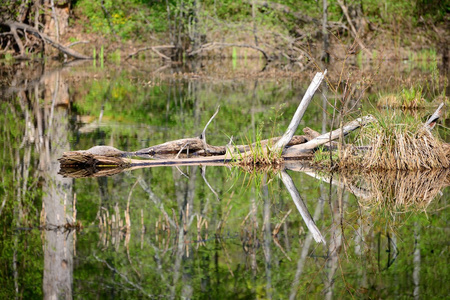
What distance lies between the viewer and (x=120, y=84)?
21.8 metres

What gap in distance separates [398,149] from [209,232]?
3719 millimetres

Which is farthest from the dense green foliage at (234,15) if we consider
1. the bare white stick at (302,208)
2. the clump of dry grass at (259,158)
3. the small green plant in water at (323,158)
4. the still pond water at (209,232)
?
the bare white stick at (302,208)

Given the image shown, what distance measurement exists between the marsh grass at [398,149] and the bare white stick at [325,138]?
0.11 metres

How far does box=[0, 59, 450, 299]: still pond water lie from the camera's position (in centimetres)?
519

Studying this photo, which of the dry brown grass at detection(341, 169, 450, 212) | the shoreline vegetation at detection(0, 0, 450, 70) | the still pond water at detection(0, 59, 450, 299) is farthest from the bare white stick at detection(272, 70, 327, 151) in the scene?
the shoreline vegetation at detection(0, 0, 450, 70)

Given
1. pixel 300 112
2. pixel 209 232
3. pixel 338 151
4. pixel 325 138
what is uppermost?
pixel 300 112

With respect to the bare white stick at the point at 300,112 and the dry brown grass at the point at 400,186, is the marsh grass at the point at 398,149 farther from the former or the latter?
the bare white stick at the point at 300,112

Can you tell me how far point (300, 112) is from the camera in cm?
917

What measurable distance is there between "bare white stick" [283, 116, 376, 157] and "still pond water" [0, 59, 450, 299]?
2.56ft

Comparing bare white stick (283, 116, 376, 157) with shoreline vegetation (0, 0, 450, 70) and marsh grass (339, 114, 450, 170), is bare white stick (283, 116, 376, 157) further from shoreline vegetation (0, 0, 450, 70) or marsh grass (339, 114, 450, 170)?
shoreline vegetation (0, 0, 450, 70)

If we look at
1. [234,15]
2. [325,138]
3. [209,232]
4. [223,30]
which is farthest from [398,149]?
[234,15]

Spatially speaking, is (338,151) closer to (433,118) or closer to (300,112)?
(300,112)

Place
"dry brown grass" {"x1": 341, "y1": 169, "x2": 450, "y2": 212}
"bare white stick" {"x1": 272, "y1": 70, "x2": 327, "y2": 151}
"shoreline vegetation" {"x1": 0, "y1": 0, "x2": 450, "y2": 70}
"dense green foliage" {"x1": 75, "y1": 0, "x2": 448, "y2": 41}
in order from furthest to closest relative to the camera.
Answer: "dense green foliage" {"x1": 75, "y1": 0, "x2": 448, "y2": 41} < "shoreline vegetation" {"x1": 0, "y1": 0, "x2": 450, "y2": 70} < "bare white stick" {"x1": 272, "y1": 70, "x2": 327, "y2": 151} < "dry brown grass" {"x1": 341, "y1": 169, "x2": 450, "y2": 212}

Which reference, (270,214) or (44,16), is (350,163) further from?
(44,16)
